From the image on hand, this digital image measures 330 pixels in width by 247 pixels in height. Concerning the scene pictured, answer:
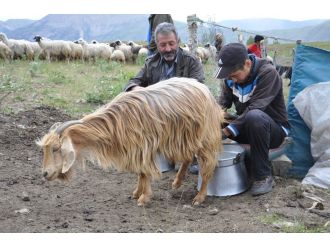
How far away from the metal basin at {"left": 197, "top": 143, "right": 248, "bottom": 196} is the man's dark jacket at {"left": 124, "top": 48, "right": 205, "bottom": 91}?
113cm

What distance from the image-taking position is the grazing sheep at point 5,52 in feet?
62.1

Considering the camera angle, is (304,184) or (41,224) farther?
(304,184)

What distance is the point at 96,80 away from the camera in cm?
1306

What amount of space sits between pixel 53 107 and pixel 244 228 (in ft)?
18.6

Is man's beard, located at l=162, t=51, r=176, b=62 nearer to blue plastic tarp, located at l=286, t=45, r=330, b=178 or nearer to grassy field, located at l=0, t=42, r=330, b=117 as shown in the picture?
blue plastic tarp, located at l=286, t=45, r=330, b=178

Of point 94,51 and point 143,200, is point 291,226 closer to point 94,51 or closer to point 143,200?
point 143,200

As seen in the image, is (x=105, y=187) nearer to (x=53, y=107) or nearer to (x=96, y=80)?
(x=53, y=107)

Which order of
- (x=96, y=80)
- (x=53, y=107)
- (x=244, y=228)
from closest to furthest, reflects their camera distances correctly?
(x=244, y=228) < (x=53, y=107) < (x=96, y=80)

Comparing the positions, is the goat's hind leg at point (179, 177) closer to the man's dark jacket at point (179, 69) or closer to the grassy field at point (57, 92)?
the man's dark jacket at point (179, 69)

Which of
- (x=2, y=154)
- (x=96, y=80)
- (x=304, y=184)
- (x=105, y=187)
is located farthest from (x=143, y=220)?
(x=96, y=80)

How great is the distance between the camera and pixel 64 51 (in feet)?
71.4

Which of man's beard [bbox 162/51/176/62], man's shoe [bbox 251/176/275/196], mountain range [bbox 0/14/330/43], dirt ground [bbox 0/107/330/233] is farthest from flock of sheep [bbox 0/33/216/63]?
man's shoe [bbox 251/176/275/196]

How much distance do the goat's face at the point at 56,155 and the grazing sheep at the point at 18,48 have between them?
1717cm

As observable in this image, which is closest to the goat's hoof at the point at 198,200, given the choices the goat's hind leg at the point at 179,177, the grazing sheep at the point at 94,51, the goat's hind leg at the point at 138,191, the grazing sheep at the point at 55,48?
the goat's hind leg at the point at 179,177
